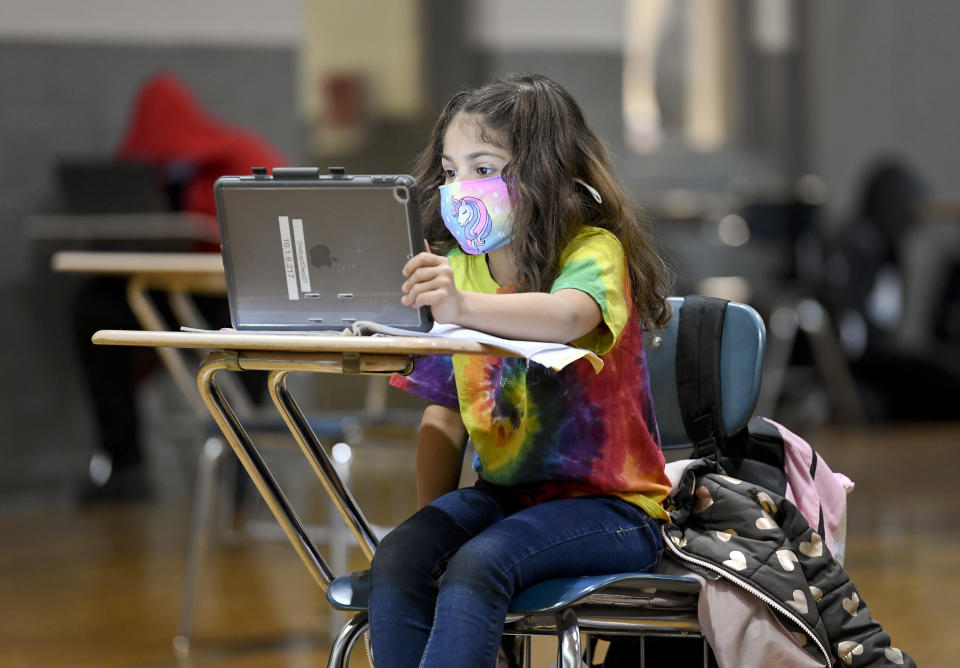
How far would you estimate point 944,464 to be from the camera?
507 centimetres

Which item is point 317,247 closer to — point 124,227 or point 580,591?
point 580,591

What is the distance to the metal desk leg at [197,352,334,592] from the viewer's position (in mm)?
1499

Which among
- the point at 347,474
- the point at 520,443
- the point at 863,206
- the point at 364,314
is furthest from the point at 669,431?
the point at 863,206

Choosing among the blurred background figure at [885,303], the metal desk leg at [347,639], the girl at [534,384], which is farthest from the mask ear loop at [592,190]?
the blurred background figure at [885,303]

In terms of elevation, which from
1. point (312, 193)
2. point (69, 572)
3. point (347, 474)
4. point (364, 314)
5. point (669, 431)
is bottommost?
point (69, 572)

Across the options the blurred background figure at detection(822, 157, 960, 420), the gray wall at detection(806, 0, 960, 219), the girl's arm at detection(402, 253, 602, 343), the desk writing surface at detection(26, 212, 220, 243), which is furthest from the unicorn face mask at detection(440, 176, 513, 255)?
the gray wall at detection(806, 0, 960, 219)

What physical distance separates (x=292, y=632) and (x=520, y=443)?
4.68ft

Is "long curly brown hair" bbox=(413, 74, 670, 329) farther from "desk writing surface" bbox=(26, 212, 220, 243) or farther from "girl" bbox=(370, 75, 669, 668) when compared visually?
→ "desk writing surface" bbox=(26, 212, 220, 243)

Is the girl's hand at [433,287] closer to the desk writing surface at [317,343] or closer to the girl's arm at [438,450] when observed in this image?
the desk writing surface at [317,343]

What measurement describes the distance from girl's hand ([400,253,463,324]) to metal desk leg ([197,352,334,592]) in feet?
0.74

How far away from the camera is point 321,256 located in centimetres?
143

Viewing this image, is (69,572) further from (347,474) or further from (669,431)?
(669,431)

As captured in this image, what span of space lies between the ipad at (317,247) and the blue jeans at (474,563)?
25cm

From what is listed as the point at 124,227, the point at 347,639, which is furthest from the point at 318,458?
the point at 124,227
